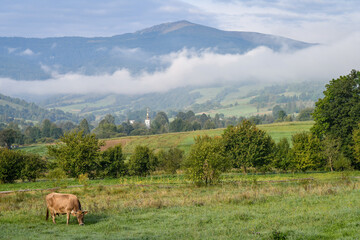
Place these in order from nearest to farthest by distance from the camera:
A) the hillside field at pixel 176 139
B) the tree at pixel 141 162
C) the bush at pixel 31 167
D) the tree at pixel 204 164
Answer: the tree at pixel 204 164, the bush at pixel 31 167, the tree at pixel 141 162, the hillside field at pixel 176 139

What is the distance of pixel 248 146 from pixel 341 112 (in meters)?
15.5

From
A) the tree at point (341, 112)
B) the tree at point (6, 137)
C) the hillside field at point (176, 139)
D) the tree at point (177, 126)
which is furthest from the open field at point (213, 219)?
the tree at point (177, 126)

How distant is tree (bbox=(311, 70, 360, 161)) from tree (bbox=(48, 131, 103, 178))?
110 feet

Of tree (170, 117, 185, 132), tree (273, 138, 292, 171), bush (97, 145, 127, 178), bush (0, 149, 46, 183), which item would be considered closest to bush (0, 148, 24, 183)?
bush (0, 149, 46, 183)

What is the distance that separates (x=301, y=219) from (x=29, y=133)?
7511 inches

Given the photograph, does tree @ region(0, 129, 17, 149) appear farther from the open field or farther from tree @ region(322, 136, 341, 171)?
the open field

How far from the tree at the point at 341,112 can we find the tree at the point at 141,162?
25539 mm


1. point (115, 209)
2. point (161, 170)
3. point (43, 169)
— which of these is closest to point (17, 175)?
point (43, 169)

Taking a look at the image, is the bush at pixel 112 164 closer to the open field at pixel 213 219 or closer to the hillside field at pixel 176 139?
the open field at pixel 213 219

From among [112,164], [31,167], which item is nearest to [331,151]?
[112,164]

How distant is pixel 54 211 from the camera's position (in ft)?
69.1

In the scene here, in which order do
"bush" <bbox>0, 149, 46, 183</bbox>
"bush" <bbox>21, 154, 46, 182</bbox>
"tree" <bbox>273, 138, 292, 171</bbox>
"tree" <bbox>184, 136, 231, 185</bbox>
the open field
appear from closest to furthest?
the open field < "tree" <bbox>184, 136, 231, 185</bbox> < "bush" <bbox>0, 149, 46, 183</bbox> < "bush" <bbox>21, 154, 46, 182</bbox> < "tree" <bbox>273, 138, 292, 171</bbox>

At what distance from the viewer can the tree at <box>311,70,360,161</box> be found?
57156 millimetres

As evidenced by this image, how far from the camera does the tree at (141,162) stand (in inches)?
2176
